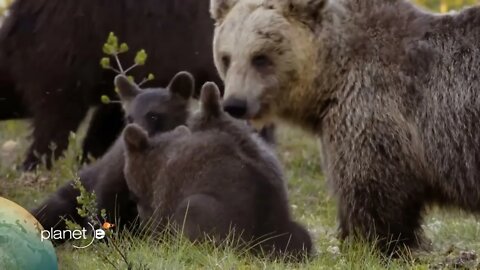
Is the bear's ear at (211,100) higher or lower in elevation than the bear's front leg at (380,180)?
higher

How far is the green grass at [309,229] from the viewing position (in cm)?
626

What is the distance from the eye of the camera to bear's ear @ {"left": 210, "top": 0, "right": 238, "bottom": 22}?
714cm

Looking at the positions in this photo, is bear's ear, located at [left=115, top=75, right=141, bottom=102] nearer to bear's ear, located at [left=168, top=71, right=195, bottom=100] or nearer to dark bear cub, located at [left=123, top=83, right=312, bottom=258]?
bear's ear, located at [left=168, top=71, right=195, bottom=100]

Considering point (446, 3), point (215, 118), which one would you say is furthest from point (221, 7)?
point (446, 3)

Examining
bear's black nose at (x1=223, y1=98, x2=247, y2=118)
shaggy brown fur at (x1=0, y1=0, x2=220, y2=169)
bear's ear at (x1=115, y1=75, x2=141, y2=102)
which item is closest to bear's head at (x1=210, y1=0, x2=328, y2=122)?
bear's black nose at (x1=223, y1=98, x2=247, y2=118)

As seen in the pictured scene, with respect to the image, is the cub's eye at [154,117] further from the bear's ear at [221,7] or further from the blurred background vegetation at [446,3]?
the blurred background vegetation at [446,3]

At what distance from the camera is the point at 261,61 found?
6.88 metres

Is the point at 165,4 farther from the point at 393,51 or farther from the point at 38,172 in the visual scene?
the point at 393,51

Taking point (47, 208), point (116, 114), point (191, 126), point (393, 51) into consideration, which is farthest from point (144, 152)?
point (116, 114)

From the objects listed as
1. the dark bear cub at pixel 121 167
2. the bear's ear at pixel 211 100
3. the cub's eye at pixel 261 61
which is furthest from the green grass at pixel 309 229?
the cub's eye at pixel 261 61

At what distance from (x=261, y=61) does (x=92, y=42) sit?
3415 millimetres

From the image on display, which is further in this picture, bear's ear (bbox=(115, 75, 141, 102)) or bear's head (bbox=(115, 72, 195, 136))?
bear's ear (bbox=(115, 75, 141, 102))

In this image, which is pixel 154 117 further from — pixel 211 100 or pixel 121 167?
pixel 211 100

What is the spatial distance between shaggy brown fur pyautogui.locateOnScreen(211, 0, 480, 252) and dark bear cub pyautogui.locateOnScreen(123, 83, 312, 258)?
0.78 feet
